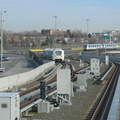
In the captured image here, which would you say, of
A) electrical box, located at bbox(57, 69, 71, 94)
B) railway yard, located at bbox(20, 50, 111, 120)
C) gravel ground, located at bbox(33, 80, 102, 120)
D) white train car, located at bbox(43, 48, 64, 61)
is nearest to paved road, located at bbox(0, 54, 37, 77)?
white train car, located at bbox(43, 48, 64, 61)

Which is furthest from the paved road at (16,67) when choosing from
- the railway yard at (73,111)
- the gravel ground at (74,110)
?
the railway yard at (73,111)

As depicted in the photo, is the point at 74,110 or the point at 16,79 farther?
the point at 16,79

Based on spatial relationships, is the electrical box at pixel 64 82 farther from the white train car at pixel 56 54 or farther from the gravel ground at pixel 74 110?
the white train car at pixel 56 54

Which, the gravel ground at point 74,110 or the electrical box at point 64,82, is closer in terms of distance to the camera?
the gravel ground at point 74,110

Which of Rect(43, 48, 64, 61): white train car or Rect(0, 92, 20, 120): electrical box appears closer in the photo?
Rect(0, 92, 20, 120): electrical box

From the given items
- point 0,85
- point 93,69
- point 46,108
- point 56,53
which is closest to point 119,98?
point 46,108

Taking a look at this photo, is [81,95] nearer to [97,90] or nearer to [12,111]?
[97,90]

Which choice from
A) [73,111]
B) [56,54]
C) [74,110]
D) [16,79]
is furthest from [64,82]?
[56,54]

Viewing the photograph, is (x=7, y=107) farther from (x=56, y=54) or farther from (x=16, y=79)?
(x=56, y=54)

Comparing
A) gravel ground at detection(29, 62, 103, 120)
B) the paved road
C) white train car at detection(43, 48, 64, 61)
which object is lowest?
the paved road

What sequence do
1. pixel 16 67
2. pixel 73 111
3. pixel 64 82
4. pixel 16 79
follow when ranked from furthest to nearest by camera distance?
pixel 16 67, pixel 16 79, pixel 64 82, pixel 73 111

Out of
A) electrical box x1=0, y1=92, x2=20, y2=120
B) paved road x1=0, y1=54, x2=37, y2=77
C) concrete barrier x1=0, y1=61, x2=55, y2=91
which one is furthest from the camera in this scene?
paved road x1=0, y1=54, x2=37, y2=77

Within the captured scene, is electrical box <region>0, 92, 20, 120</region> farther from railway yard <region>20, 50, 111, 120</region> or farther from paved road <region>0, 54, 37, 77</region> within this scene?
paved road <region>0, 54, 37, 77</region>

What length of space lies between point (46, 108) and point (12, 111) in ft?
16.7
